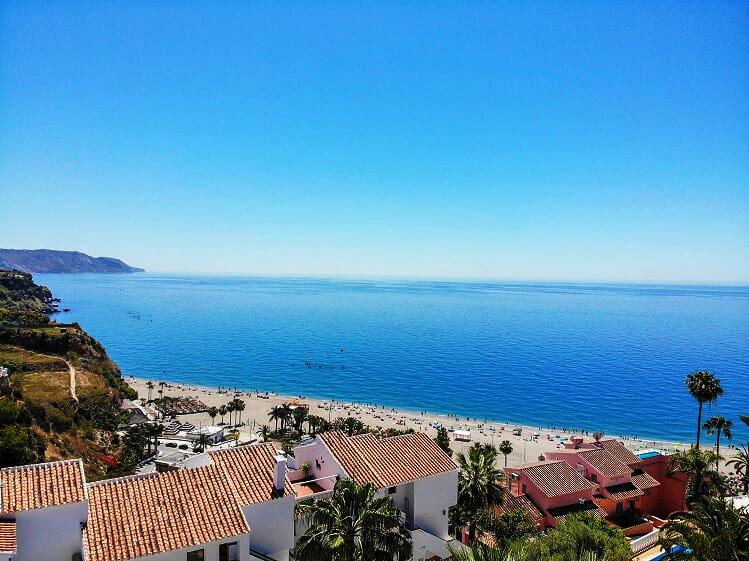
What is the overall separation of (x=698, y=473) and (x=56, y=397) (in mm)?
63242

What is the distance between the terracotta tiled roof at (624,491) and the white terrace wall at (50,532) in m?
36.7

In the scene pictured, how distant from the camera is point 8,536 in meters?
14.0

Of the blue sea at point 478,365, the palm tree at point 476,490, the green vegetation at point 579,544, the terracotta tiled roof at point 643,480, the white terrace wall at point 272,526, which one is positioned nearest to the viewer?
the green vegetation at point 579,544

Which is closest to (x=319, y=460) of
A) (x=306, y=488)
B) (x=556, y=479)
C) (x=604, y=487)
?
(x=306, y=488)

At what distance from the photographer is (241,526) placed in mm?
16094

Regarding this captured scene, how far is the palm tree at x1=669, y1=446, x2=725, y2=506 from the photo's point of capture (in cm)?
3597

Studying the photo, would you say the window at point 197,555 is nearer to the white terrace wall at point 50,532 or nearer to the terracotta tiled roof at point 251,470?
the terracotta tiled roof at point 251,470

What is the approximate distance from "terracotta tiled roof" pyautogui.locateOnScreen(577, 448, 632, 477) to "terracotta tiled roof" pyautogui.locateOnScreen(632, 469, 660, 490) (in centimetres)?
96

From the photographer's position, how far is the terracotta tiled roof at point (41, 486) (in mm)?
14711

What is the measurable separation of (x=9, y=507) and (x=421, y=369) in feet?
379

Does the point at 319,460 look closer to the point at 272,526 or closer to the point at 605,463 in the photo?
the point at 272,526

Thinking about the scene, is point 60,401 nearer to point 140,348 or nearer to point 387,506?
point 387,506

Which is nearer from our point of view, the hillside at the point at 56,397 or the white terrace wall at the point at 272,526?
the white terrace wall at the point at 272,526

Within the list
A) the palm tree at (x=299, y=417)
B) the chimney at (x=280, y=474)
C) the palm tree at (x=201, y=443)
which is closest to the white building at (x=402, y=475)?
the chimney at (x=280, y=474)
